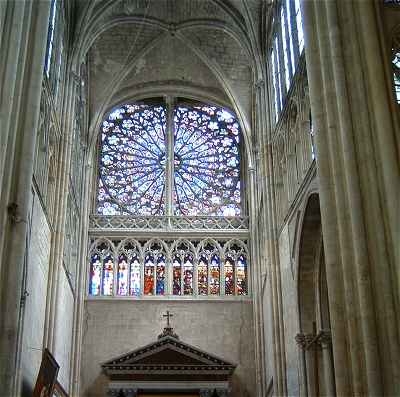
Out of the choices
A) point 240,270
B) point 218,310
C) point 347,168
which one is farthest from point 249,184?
point 347,168

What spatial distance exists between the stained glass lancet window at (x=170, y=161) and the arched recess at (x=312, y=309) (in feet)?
32.4

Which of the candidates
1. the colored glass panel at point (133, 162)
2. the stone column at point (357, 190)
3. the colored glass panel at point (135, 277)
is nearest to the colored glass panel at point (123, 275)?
the colored glass panel at point (135, 277)

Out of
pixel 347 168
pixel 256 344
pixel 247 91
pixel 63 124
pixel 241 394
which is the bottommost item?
pixel 241 394

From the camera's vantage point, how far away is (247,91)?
2620cm

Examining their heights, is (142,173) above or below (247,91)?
below

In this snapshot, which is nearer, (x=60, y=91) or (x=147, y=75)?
(x=60, y=91)

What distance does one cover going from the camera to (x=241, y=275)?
25562 mm

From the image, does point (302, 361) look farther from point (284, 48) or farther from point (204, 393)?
point (284, 48)

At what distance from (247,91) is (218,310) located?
8081 millimetres

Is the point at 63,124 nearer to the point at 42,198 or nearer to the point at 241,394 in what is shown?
the point at 42,198

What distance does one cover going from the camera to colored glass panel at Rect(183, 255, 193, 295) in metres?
25.2

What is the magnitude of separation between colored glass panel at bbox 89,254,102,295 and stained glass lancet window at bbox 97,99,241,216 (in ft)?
6.39

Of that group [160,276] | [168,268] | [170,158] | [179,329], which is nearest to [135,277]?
[160,276]

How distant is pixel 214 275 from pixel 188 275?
94cm
